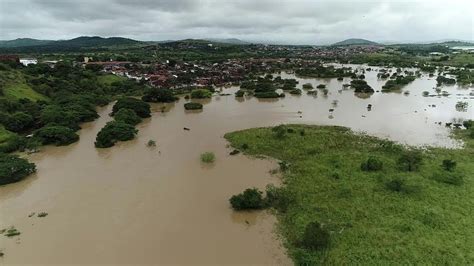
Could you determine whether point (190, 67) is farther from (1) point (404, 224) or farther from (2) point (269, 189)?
(1) point (404, 224)

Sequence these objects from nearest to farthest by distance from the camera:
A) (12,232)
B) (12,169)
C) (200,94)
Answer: (12,232) < (12,169) < (200,94)

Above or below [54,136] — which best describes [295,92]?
above

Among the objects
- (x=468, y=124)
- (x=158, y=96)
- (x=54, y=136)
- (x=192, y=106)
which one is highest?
(x=158, y=96)

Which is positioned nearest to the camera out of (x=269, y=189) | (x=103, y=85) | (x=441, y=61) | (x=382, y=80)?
(x=269, y=189)

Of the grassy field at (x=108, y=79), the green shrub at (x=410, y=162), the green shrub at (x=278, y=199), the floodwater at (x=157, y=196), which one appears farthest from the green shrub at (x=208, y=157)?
the grassy field at (x=108, y=79)

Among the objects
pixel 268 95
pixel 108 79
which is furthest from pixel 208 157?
pixel 108 79

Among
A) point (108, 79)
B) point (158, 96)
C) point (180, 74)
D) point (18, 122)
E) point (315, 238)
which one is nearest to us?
point (315, 238)

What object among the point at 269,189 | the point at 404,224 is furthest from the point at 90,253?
the point at 404,224

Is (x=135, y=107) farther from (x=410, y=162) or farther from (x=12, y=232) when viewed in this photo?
(x=410, y=162)
